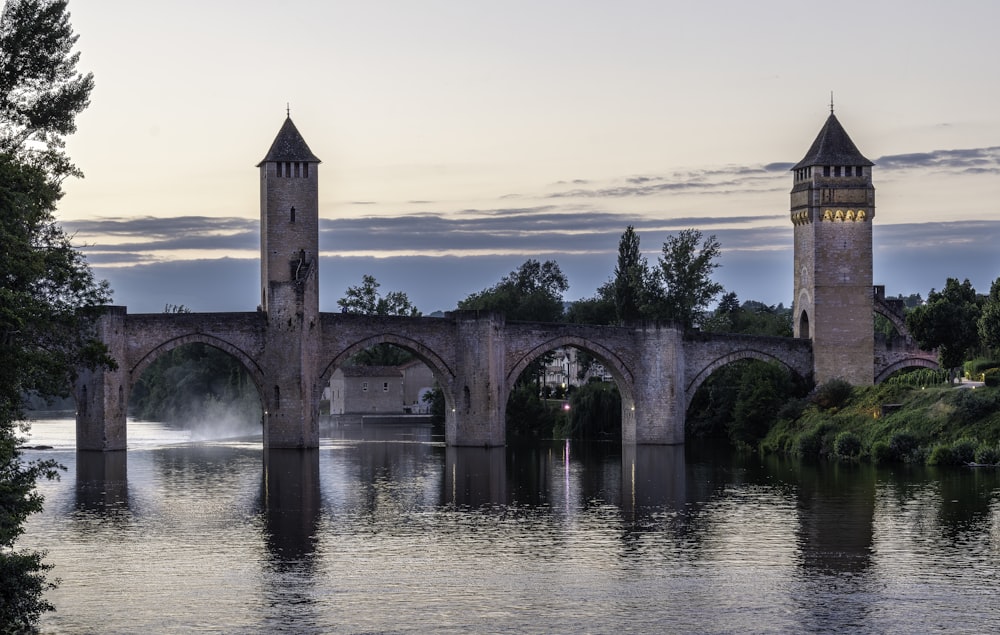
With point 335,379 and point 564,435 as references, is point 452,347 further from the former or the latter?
point 335,379

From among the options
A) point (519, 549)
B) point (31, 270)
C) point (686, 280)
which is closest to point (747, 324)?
point (686, 280)

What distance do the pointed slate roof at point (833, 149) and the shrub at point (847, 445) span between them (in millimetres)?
15655

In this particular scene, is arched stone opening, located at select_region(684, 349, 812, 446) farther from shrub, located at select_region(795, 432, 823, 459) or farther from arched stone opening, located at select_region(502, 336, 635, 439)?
shrub, located at select_region(795, 432, 823, 459)

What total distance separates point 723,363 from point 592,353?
6.35 metres

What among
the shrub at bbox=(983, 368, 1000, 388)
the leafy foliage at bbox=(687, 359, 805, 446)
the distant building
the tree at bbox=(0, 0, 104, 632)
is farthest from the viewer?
the distant building

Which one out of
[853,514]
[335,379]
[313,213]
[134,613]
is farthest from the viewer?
[335,379]

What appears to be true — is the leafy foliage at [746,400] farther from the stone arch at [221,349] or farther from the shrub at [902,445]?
the stone arch at [221,349]

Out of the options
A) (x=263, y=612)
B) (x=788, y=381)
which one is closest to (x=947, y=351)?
(x=788, y=381)

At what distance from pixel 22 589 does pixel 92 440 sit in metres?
35.6

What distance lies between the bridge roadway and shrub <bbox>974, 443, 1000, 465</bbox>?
16.4m

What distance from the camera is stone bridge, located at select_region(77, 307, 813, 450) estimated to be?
5550 cm

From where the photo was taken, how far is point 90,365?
26.0 meters

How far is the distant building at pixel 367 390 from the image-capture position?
326ft

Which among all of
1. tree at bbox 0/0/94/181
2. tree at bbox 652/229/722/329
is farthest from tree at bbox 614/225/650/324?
tree at bbox 0/0/94/181
